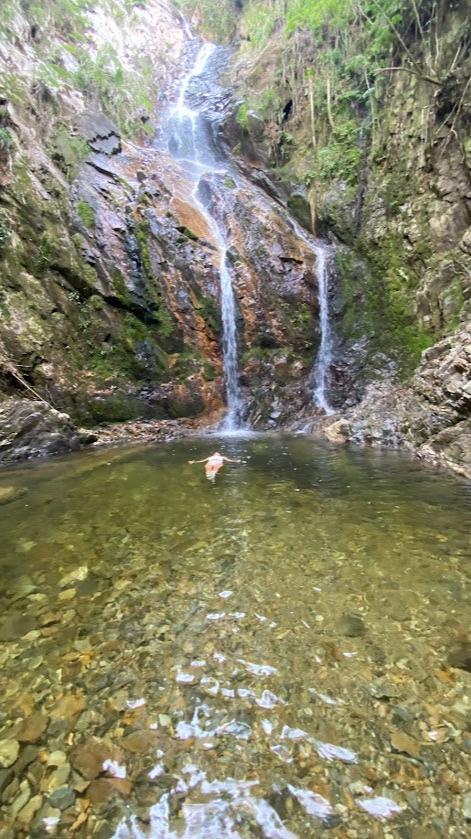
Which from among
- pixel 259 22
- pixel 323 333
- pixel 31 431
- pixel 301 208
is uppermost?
pixel 259 22

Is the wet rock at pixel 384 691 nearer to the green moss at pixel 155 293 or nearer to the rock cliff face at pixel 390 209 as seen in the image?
the rock cliff face at pixel 390 209

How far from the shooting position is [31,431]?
38.5ft

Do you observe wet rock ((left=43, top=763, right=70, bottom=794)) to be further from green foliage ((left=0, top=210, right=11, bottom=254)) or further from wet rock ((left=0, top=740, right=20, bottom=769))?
green foliage ((left=0, top=210, right=11, bottom=254))

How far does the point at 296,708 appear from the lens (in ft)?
9.17

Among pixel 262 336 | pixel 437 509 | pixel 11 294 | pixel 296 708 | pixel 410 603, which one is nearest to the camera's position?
pixel 296 708

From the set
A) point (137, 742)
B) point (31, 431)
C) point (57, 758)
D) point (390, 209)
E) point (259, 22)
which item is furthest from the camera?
point (259, 22)

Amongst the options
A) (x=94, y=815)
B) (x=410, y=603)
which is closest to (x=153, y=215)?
(x=410, y=603)

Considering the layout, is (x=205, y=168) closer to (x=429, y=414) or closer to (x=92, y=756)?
(x=429, y=414)

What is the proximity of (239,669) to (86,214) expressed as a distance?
55.3 feet

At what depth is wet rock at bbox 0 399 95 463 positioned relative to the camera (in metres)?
11.3

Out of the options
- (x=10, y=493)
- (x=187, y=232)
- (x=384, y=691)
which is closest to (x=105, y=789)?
(x=384, y=691)

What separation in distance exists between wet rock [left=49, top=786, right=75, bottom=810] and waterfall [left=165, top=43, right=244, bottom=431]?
568 inches

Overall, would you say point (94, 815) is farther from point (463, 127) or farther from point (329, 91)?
point (329, 91)

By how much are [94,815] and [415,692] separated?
2.02 meters
